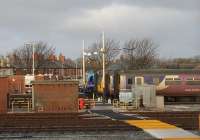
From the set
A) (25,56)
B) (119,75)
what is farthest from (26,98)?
(25,56)

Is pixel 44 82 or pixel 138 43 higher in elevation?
pixel 138 43

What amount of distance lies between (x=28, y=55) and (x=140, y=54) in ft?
109

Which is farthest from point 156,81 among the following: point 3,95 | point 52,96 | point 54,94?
point 3,95

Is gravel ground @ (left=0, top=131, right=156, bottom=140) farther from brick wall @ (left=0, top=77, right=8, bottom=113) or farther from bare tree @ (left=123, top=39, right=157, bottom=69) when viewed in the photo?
bare tree @ (left=123, top=39, right=157, bottom=69)

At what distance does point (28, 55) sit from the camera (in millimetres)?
123312

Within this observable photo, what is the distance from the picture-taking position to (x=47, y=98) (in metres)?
41.3

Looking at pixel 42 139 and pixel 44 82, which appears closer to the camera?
pixel 42 139

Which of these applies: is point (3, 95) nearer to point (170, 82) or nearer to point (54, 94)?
point (54, 94)

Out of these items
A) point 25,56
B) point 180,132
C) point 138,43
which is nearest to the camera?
point 180,132

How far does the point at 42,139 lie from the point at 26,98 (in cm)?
3063

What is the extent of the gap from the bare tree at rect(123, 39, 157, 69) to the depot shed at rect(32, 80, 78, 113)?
54.8m

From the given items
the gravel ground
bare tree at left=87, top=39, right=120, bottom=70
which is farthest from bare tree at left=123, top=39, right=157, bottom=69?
the gravel ground

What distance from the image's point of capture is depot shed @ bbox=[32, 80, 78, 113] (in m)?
41.0

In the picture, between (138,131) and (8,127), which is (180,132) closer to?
(138,131)
